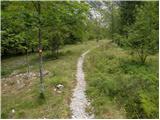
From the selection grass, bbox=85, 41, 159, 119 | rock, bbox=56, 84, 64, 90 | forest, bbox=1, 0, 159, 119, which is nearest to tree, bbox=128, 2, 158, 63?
forest, bbox=1, 0, 159, 119

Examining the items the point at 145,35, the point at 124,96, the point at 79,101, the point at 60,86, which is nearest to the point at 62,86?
the point at 60,86

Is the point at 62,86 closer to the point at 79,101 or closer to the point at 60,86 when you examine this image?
the point at 60,86

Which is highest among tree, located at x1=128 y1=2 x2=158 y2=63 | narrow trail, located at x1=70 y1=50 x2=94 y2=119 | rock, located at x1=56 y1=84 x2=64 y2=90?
tree, located at x1=128 y1=2 x2=158 y2=63

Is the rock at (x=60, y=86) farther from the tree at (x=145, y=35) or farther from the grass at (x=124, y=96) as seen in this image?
the tree at (x=145, y=35)

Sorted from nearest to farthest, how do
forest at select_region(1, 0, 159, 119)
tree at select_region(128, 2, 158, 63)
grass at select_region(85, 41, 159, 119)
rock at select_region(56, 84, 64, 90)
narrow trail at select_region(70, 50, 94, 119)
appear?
1. narrow trail at select_region(70, 50, 94, 119)
2. forest at select_region(1, 0, 159, 119)
3. grass at select_region(85, 41, 159, 119)
4. rock at select_region(56, 84, 64, 90)
5. tree at select_region(128, 2, 158, 63)

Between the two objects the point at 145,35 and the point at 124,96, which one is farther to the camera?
the point at 145,35

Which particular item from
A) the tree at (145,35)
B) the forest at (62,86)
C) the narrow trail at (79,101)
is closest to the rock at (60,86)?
the forest at (62,86)

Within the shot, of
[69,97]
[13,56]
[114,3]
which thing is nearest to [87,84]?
[69,97]

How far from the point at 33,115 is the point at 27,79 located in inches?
425

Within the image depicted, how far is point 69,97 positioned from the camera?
18.3 metres

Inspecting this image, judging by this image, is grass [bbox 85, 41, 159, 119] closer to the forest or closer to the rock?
the forest

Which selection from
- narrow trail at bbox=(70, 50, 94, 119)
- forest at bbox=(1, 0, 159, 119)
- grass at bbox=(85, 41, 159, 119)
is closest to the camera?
narrow trail at bbox=(70, 50, 94, 119)

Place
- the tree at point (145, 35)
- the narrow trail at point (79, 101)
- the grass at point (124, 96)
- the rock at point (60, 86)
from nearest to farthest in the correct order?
1. the narrow trail at point (79, 101)
2. the grass at point (124, 96)
3. the rock at point (60, 86)
4. the tree at point (145, 35)

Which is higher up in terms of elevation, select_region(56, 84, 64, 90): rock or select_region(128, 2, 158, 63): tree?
select_region(128, 2, 158, 63): tree
